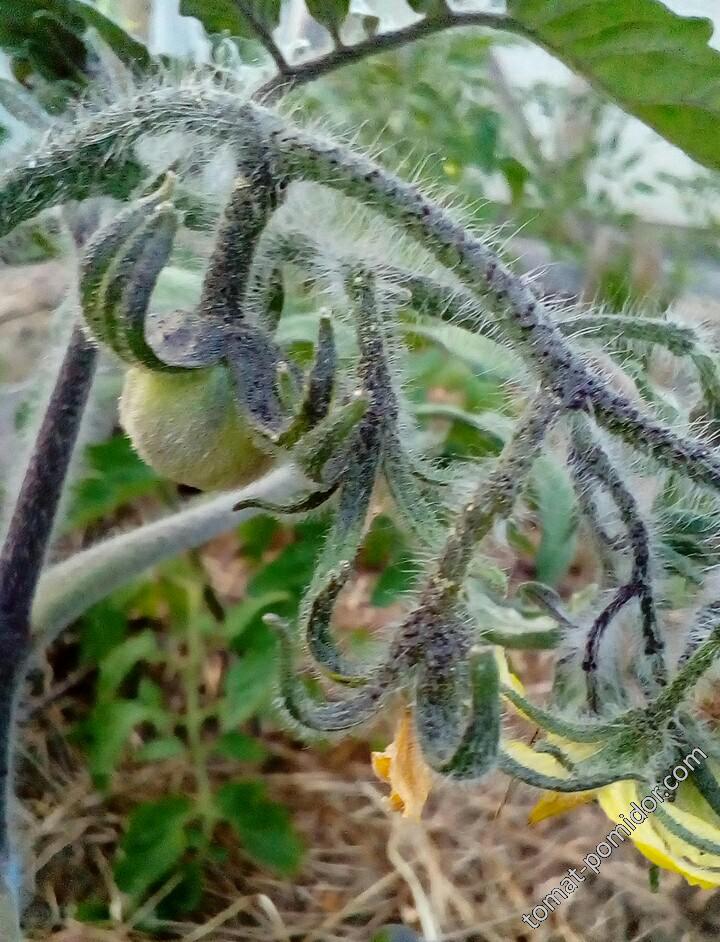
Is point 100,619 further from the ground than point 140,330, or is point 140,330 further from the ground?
point 140,330

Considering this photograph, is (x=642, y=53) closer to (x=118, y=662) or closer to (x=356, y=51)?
(x=356, y=51)

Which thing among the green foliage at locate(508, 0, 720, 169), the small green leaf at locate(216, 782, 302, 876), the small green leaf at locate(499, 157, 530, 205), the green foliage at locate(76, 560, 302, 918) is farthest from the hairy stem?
the small green leaf at locate(499, 157, 530, 205)

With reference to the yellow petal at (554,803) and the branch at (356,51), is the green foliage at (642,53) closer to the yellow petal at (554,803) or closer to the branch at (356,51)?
the branch at (356,51)

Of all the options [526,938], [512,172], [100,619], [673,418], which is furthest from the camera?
[512,172]

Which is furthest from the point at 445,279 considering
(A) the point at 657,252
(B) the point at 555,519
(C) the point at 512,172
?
(A) the point at 657,252

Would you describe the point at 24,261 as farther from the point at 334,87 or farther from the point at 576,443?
the point at 576,443

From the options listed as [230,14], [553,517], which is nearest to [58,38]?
[230,14]

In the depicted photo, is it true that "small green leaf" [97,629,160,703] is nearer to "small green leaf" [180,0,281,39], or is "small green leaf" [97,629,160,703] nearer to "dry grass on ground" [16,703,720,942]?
"dry grass on ground" [16,703,720,942]
